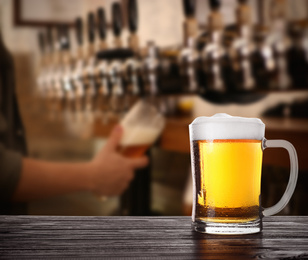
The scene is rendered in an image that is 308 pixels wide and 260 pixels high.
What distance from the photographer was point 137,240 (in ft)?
1.27

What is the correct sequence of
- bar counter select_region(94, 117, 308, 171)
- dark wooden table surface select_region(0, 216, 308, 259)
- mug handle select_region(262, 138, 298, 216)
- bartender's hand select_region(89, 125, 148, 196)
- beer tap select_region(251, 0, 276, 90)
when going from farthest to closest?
bartender's hand select_region(89, 125, 148, 196)
beer tap select_region(251, 0, 276, 90)
bar counter select_region(94, 117, 308, 171)
mug handle select_region(262, 138, 298, 216)
dark wooden table surface select_region(0, 216, 308, 259)

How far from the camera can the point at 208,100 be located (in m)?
1.36

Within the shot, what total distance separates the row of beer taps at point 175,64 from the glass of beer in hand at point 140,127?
0.03 meters

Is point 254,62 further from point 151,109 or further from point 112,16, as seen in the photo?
point 112,16

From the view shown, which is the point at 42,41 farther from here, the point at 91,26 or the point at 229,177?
the point at 229,177

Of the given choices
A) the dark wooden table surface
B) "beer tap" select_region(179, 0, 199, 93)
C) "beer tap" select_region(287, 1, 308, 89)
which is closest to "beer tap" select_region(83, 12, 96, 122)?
"beer tap" select_region(179, 0, 199, 93)

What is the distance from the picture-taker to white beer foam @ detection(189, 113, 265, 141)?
0.44 metres

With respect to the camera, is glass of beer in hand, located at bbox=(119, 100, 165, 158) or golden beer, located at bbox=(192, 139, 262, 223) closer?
golden beer, located at bbox=(192, 139, 262, 223)

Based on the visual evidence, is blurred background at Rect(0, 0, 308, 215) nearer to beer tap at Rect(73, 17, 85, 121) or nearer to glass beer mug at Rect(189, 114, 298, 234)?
beer tap at Rect(73, 17, 85, 121)

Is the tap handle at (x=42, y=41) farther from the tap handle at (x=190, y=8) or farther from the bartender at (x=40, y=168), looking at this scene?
the tap handle at (x=190, y=8)

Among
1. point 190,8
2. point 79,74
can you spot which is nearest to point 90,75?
point 79,74

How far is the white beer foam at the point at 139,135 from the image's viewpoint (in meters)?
1.37

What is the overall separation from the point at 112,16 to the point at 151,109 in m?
0.33

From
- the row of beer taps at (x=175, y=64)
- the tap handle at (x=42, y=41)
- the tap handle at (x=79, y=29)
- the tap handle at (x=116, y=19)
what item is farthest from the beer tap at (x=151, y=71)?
the tap handle at (x=42, y=41)
